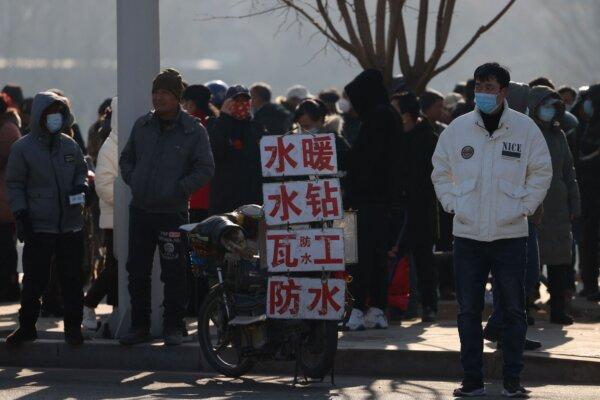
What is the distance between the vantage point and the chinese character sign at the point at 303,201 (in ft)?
34.3

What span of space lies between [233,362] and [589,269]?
5.65m

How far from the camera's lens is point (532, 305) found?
14438mm

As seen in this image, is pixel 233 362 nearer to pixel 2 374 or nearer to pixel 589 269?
pixel 2 374

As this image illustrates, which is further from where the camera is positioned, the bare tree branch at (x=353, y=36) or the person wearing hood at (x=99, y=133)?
the bare tree branch at (x=353, y=36)

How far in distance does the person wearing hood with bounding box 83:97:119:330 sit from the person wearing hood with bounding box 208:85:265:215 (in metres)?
0.84

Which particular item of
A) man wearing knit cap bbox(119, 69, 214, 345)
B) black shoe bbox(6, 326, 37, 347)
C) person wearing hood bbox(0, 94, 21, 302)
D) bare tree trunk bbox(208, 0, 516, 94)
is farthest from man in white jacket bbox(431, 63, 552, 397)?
bare tree trunk bbox(208, 0, 516, 94)

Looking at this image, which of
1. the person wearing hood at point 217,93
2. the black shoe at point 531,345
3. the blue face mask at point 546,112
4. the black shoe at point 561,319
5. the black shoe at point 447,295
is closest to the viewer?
the black shoe at point 531,345

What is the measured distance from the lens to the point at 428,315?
43.6 feet

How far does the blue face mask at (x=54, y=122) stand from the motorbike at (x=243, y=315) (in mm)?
1306

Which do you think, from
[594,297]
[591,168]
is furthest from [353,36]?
[594,297]

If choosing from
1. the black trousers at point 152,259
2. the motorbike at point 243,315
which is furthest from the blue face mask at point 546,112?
the black trousers at point 152,259

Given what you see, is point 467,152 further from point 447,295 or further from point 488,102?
point 447,295

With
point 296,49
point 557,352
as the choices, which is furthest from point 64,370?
point 296,49

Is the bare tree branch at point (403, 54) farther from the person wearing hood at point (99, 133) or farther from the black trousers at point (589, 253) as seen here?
the person wearing hood at point (99, 133)
